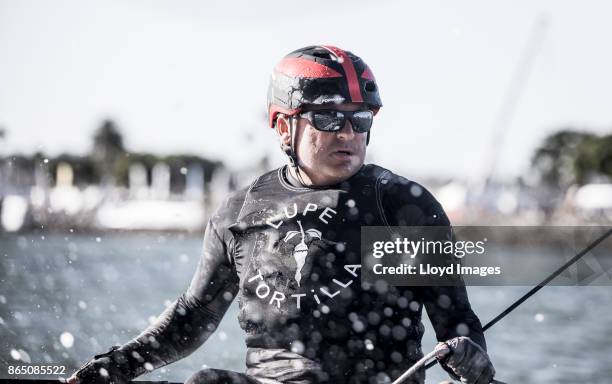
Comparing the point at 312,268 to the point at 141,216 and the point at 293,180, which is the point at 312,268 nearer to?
the point at 293,180

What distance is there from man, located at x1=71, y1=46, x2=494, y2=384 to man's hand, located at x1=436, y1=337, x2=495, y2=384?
0.32ft

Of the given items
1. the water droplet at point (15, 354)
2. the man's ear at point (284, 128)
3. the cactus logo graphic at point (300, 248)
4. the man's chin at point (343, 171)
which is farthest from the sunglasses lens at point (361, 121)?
the water droplet at point (15, 354)

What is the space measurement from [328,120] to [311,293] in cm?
52

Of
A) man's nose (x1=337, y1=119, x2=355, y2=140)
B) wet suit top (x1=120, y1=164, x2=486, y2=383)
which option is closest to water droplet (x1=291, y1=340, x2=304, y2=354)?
wet suit top (x1=120, y1=164, x2=486, y2=383)

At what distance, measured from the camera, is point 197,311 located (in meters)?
2.62

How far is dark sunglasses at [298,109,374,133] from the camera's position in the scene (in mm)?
2461

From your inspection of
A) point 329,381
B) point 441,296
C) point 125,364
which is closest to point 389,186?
point 441,296

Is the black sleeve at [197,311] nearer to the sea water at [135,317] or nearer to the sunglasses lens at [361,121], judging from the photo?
the sunglasses lens at [361,121]

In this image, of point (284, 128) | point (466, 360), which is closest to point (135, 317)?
point (284, 128)

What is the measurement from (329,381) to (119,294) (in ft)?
33.1

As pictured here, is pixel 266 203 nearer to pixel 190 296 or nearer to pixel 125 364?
pixel 190 296

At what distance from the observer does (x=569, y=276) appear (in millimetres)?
3053

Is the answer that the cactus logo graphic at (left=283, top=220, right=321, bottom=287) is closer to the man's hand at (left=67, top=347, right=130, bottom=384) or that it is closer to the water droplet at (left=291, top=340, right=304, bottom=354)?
the water droplet at (left=291, top=340, right=304, bottom=354)

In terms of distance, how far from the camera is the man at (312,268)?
7.66 feet
